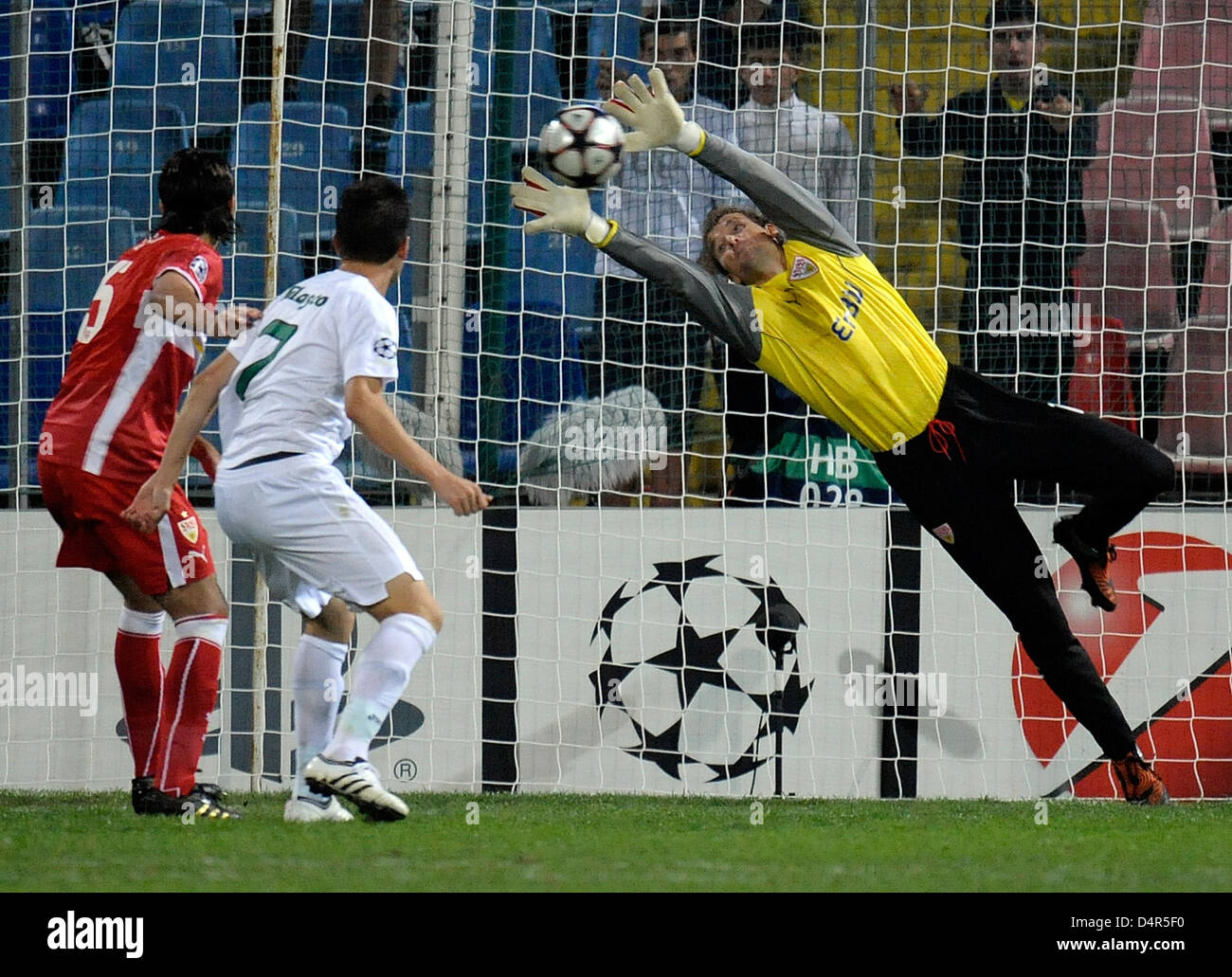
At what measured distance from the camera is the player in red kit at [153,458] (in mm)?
4879

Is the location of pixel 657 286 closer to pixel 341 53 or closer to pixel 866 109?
pixel 866 109

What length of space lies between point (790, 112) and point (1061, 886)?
458 cm

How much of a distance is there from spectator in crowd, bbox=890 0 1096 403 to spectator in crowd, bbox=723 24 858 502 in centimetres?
35

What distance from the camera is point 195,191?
16.4 ft

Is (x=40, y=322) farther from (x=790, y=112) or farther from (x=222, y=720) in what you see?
(x=790, y=112)

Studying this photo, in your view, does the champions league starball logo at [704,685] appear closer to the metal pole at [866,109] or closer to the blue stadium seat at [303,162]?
the metal pole at [866,109]

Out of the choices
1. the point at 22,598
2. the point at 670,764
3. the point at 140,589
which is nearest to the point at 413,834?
the point at 140,589

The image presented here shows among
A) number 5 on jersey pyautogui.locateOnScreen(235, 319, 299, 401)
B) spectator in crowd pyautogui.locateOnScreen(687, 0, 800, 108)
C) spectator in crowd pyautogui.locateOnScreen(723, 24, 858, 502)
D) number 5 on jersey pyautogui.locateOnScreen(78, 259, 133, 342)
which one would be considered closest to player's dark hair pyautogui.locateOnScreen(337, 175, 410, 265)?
number 5 on jersey pyautogui.locateOnScreen(235, 319, 299, 401)

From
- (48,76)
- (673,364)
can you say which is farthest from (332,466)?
(48,76)

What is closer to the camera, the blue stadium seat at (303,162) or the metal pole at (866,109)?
the metal pole at (866,109)

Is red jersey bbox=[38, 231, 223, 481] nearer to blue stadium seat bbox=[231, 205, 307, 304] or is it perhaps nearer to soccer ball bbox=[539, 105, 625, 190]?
soccer ball bbox=[539, 105, 625, 190]

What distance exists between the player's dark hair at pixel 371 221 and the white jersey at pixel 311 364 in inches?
4.1

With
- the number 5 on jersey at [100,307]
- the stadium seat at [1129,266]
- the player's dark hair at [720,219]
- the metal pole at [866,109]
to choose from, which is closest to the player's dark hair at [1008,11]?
the metal pole at [866,109]

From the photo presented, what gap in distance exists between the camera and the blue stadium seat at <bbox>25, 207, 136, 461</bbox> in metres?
7.34
